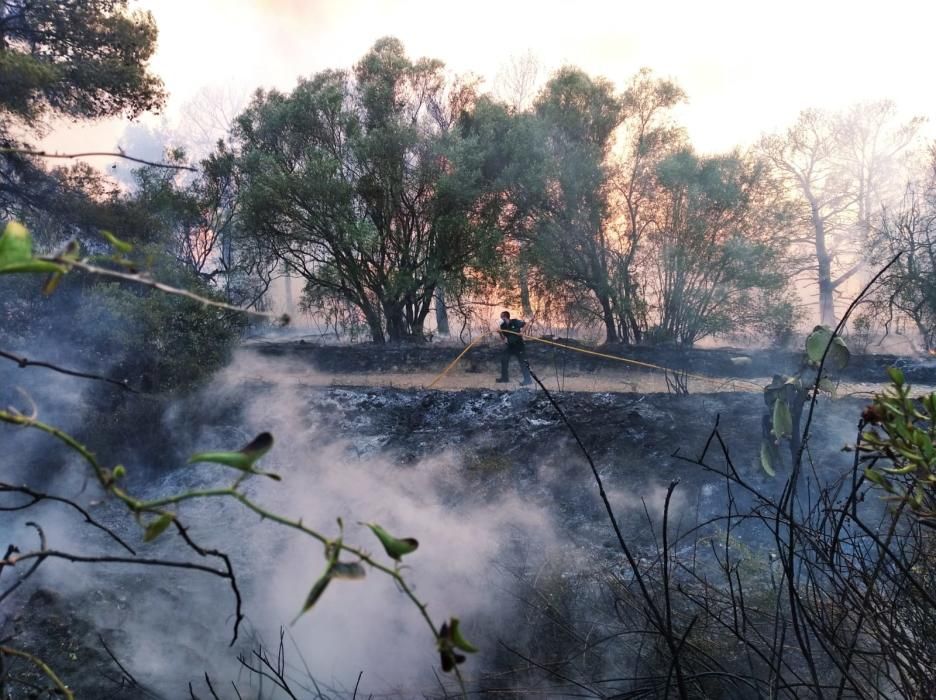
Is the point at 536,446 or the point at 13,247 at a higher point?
the point at 13,247

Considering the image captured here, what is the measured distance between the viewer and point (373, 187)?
51.0 ft

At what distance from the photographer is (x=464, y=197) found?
15.1 m

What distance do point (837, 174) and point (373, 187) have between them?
1482 cm

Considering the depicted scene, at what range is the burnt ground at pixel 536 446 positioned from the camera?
17.0ft

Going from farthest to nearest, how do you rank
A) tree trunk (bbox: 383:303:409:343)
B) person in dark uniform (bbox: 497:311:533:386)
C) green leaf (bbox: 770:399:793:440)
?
tree trunk (bbox: 383:303:409:343)
person in dark uniform (bbox: 497:311:533:386)
green leaf (bbox: 770:399:793:440)

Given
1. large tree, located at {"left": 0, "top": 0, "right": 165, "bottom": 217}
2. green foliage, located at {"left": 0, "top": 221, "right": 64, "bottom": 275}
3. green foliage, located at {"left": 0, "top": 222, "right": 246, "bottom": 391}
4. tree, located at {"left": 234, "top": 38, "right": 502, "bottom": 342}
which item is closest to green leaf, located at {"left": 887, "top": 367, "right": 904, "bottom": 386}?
green foliage, located at {"left": 0, "top": 221, "right": 64, "bottom": 275}

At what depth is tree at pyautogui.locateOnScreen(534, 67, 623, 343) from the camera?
1454cm

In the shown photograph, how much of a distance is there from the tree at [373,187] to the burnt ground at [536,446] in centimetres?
477

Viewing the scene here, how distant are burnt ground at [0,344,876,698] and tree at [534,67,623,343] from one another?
5633mm

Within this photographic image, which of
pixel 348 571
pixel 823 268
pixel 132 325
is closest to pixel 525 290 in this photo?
pixel 132 325

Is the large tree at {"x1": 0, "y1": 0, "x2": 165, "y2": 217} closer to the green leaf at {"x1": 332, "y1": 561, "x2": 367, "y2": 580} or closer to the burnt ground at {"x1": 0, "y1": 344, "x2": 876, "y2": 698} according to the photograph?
the burnt ground at {"x1": 0, "y1": 344, "x2": 876, "y2": 698}

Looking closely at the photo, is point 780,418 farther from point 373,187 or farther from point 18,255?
point 373,187

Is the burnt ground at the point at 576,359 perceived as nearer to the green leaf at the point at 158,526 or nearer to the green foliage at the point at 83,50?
the green foliage at the point at 83,50

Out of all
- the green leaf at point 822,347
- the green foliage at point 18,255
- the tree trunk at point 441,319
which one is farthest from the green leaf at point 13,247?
the tree trunk at point 441,319
